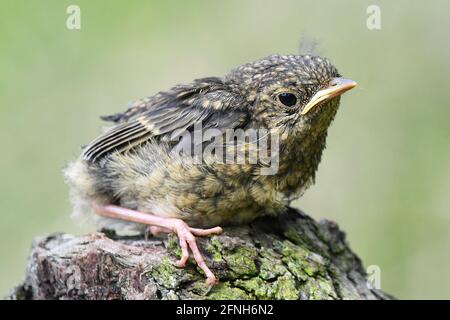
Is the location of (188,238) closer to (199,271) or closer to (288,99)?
(199,271)

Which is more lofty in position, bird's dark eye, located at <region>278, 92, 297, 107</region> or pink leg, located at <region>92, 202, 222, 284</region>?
bird's dark eye, located at <region>278, 92, 297, 107</region>

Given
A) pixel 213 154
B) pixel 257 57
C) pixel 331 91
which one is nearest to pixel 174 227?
pixel 213 154

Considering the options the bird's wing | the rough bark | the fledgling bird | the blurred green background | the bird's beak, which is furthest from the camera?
the blurred green background

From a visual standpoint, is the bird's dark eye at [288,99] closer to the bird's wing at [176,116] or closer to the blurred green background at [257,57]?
the bird's wing at [176,116]

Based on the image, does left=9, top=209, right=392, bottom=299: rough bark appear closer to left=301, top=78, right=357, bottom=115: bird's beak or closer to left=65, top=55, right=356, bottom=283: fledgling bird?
left=65, top=55, right=356, bottom=283: fledgling bird

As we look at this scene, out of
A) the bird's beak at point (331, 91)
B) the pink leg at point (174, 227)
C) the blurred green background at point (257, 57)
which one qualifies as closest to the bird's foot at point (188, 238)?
the pink leg at point (174, 227)

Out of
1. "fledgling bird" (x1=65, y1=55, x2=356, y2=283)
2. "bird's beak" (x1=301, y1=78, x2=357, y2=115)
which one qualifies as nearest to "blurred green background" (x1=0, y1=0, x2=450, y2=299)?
"fledgling bird" (x1=65, y1=55, x2=356, y2=283)
